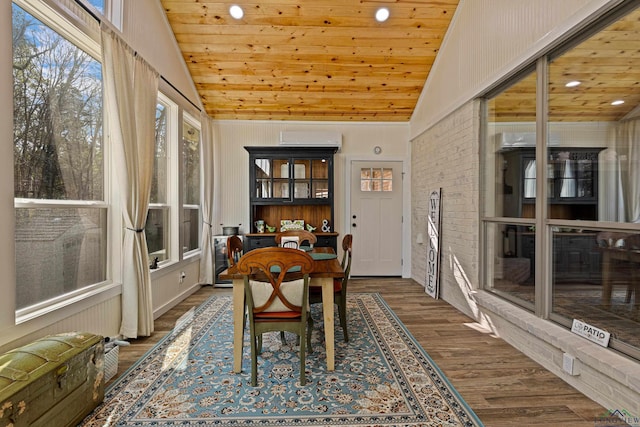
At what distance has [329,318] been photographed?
7.47ft

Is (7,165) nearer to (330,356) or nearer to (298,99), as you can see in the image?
(330,356)

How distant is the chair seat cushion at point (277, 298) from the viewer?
2.12m

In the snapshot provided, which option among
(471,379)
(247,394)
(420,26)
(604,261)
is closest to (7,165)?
(247,394)

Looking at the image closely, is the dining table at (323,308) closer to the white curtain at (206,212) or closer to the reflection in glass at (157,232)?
the reflection in glass at (157,232)

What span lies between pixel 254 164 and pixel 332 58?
6.32ft

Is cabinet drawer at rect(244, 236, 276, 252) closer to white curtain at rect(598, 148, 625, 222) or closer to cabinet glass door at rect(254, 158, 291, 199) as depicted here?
cabinet glass door at rect(254, 158, 291, 199)

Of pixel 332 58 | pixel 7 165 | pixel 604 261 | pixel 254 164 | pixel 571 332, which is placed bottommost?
pixel 571 332

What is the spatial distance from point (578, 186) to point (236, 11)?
378 cm

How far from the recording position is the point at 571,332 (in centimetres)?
216

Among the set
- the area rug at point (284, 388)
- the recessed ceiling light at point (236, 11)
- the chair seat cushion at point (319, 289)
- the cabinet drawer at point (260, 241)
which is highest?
the recessed ceiling light at point (236, 11)

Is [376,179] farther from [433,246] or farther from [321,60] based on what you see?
[321,60]

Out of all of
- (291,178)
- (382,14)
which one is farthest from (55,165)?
(382,14)

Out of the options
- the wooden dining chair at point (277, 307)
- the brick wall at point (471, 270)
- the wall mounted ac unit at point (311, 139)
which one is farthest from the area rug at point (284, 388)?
the wall mounted ac unit at point (311, 139)

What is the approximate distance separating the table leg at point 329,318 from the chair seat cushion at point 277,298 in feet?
0.76
